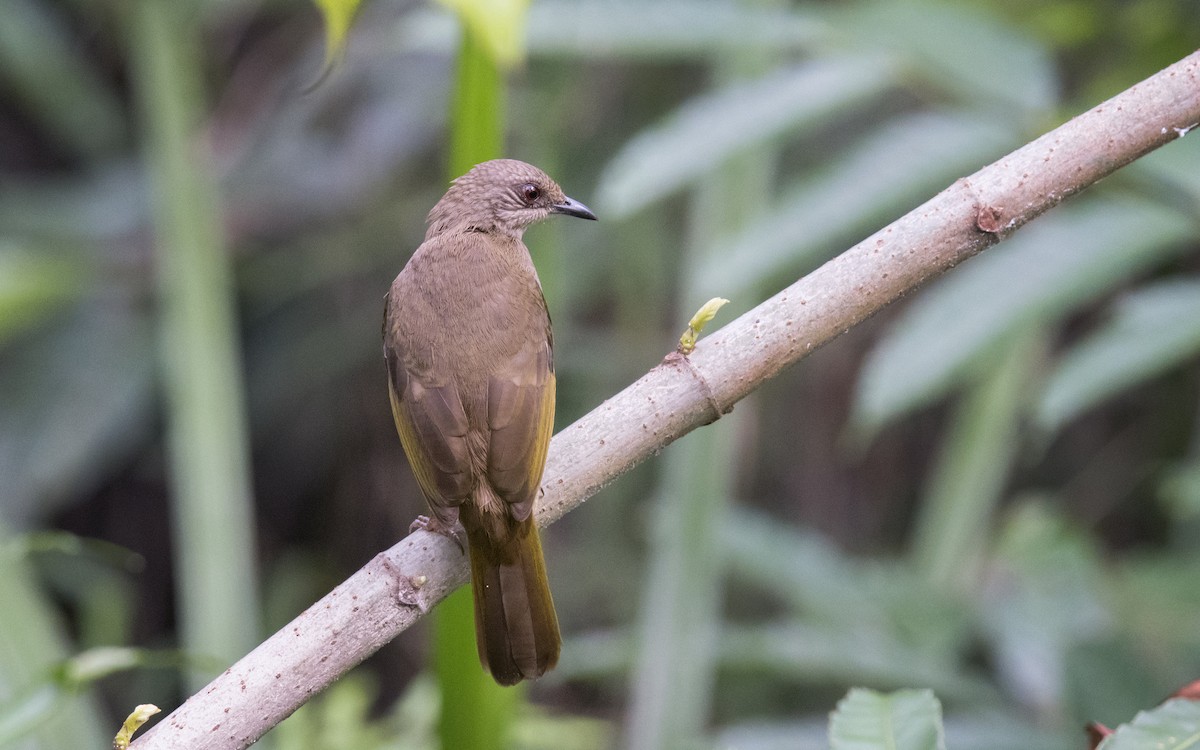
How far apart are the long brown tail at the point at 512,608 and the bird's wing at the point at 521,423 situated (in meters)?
0.06

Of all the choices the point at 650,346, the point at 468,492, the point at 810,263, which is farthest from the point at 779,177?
the point at 468,492

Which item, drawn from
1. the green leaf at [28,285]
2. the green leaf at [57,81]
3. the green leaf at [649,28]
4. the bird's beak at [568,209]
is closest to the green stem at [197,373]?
the green leaf at [28,285]

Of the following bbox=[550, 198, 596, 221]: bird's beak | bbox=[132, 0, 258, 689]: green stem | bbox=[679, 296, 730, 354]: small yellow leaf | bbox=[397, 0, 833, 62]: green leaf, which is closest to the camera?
bbox=[679, 296, 730, 354]: small yellow leaf

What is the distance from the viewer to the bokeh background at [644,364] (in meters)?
2.67

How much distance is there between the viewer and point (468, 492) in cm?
188

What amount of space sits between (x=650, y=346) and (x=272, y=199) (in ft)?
5.28

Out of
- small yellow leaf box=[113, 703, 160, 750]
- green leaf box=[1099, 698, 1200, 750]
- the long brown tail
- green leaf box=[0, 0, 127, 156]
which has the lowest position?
green leaf box=[1099, 698, 1200, 750]

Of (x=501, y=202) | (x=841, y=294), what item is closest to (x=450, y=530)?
(x=841, y=294)

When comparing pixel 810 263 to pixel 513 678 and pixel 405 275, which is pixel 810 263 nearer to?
pixel 405 275

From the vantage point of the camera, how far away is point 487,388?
6.63 ft

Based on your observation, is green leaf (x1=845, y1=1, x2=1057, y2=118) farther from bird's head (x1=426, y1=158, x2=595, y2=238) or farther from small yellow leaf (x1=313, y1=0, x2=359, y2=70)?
small yellow leaf (x1=313, y1=0, x2=359, y2=70)

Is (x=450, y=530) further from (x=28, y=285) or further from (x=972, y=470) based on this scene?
(x=28, y=285)

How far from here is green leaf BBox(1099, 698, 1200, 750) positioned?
55.3 inches

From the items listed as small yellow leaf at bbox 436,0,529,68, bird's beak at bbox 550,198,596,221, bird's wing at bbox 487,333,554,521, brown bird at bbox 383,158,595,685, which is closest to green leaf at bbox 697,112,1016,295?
bird's beak at bbox 550,198,596,221
